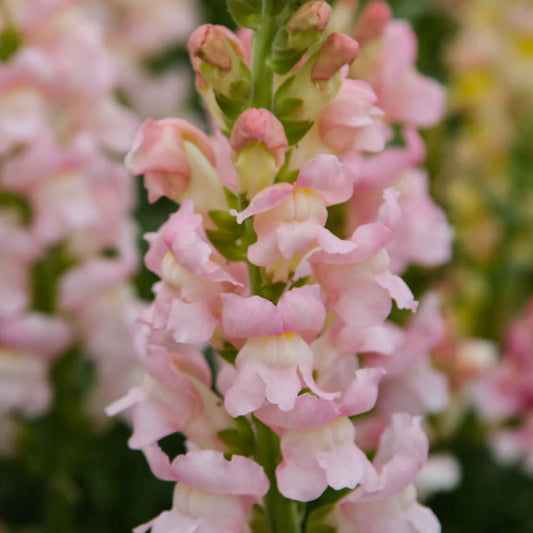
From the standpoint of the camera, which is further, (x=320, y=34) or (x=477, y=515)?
(x=477, y=515)

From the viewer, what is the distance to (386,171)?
1248 millimetres

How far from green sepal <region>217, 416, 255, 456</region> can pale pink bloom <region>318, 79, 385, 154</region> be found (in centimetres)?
33

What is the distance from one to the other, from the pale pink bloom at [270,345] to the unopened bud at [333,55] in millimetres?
221

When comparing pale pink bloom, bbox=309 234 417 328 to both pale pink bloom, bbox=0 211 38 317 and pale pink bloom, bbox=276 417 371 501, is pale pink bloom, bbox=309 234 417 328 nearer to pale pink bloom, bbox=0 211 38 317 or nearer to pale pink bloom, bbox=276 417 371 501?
pale pink bloom, bbox=276 417 371 501

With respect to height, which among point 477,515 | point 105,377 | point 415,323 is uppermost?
point 415,323

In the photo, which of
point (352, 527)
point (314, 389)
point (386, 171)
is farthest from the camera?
point (386, 171)

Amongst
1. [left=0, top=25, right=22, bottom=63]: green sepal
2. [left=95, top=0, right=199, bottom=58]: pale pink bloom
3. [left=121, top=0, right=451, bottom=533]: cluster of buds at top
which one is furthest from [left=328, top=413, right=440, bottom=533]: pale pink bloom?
[left=95, top=0, right=199, bottom=58]: pale pink bloom

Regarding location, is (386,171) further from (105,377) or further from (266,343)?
(105,377)

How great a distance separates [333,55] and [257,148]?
12 cm

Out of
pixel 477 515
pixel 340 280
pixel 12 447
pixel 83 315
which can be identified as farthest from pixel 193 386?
pixel 477 515

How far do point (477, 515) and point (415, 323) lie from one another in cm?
71

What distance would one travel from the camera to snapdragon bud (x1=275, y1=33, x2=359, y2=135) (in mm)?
905

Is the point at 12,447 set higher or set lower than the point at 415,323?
lower

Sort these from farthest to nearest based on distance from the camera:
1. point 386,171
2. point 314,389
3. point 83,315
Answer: point 83,315 < point 386,171 < point 314,389
